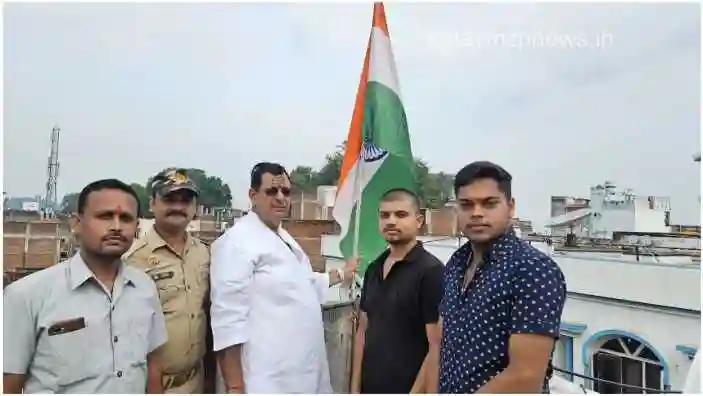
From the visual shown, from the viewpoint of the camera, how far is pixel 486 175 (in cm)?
161

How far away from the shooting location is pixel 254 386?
2166 millimetres

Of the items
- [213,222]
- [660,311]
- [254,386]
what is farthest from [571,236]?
[254,386]

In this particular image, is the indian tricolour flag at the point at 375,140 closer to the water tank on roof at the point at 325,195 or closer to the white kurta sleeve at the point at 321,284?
the white kurta sleeve at the point at 321,284

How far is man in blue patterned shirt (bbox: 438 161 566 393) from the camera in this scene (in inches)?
56.8

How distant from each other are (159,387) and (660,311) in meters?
2.99

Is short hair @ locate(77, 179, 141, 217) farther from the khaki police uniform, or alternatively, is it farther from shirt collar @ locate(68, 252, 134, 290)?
the khaki police uniform

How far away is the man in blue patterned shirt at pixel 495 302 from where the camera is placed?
1443 mm

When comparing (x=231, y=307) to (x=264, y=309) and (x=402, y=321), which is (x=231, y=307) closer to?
(x=264, y=309)

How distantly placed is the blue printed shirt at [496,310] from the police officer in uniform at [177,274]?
3.27 ft

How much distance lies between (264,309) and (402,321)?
Result: 0.54m

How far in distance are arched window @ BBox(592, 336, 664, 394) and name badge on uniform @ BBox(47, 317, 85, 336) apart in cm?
312

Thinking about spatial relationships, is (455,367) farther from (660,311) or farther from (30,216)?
(660,311)

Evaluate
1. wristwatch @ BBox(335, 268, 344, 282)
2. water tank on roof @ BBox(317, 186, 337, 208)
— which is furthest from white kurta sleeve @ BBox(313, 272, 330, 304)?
water tank on roof @ BBox(317, 186, 337, 208)

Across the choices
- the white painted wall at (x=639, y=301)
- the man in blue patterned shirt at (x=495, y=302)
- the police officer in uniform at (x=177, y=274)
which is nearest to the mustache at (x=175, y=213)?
the police officer in uniform at (x=177, y=274)
